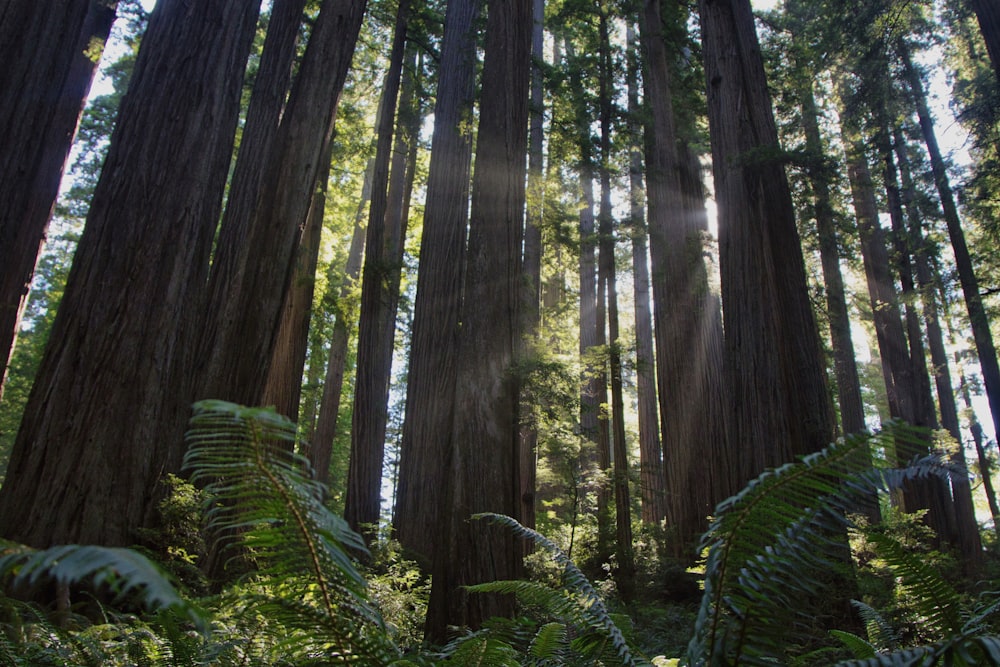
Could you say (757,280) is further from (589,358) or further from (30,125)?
(30,125)

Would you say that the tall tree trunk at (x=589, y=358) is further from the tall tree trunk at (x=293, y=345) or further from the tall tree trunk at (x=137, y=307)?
the tall tree trunk at (x=137, y=307)

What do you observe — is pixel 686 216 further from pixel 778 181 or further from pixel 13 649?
pixel 13 649

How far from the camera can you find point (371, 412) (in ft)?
43.1

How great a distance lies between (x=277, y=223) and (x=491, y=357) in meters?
2.40

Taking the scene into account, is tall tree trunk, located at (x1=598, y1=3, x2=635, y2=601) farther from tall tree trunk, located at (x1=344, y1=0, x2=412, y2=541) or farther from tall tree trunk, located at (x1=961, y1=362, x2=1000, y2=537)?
tall tree trunk, located at (x1=961, y1=362, x2=1000, y2=537)

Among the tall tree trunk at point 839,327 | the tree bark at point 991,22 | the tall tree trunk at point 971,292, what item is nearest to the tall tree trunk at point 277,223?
the tree bark at point 991,22

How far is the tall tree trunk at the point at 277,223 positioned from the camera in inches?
220

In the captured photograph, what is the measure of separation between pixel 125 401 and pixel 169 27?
9.93 ft

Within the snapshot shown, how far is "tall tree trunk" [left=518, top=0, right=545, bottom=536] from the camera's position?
9.50 meters

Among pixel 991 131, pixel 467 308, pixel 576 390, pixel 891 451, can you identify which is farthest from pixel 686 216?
pixel 891 451

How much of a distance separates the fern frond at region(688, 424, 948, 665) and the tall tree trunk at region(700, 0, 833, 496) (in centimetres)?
572

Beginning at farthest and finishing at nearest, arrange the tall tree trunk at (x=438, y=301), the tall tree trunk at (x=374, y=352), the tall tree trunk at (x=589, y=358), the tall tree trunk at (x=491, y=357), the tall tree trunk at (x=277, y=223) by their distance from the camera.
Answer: the tall tree trunk at (x=374, y=352) < the tall tree trunk at (x=589, y=358) < the tall tree trunk at (x=438, y=301) < the tall tree trunk at (x=277, y=223) < the tall tree trunk at (x=491, y=357)

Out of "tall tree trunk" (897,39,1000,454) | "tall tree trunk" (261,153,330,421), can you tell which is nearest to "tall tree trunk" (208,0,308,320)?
"tall tree trunk" (261,153,330,421)

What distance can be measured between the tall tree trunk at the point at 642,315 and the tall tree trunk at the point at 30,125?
32.3 ft
